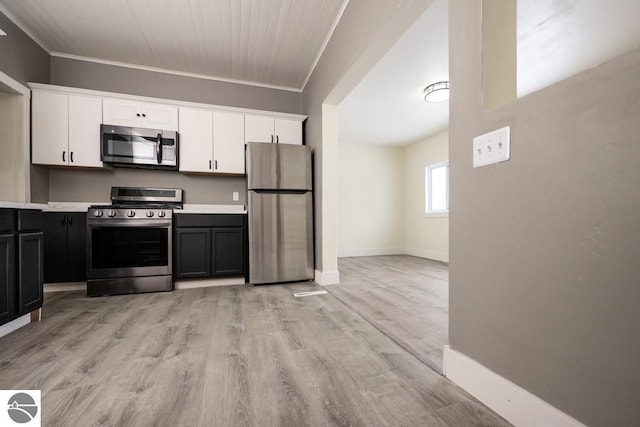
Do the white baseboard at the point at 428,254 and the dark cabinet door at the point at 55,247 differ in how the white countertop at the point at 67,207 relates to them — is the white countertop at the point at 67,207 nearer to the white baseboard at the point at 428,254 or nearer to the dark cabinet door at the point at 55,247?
the dark cabinet door at the point at 55,247

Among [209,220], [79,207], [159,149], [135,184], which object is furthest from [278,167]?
[79,207]

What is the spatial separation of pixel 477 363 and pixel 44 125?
13.5ft

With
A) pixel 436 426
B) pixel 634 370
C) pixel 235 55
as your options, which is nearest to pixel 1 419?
pixel 436 426

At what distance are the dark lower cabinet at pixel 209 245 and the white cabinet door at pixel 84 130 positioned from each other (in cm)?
111

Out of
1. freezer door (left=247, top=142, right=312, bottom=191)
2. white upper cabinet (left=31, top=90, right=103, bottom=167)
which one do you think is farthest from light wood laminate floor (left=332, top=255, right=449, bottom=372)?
white upper cabinet (left=31, top=90, right=103, bottom=167)

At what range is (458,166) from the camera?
3.91ft

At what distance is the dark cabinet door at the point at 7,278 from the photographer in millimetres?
1555

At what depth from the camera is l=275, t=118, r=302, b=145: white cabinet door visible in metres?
3.28

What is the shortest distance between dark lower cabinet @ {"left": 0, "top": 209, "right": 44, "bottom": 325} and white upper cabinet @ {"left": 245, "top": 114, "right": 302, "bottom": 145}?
2.05 meters

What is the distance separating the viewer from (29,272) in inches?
69.1

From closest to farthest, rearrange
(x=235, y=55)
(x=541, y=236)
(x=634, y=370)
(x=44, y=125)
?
1. (x=634, y=370)
2. (x=541, y=236)
3. (x=44, y=125)
4. (x=235, y=55)

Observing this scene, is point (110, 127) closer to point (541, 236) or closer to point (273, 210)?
point (273, 210)

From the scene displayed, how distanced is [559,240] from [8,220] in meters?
2.86

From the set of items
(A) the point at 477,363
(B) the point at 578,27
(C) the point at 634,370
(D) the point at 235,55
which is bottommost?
(A) the point at 477,363
